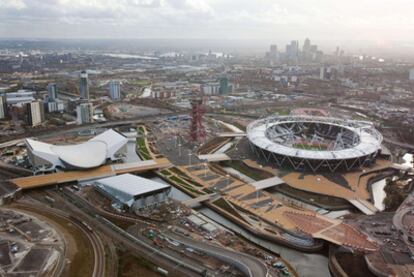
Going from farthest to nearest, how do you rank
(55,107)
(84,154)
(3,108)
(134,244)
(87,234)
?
(55,107) → (3,108) → (84,154) → (87,234) → (134,244)

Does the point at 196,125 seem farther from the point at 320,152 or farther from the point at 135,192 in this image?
the point at 135,192

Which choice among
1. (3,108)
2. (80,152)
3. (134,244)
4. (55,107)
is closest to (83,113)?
(55,107)

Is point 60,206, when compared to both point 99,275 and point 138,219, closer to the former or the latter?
point 138,219

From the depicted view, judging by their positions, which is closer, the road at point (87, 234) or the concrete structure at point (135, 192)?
the road at point (87, 234)

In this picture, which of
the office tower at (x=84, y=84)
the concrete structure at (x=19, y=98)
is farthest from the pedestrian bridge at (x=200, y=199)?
the office tower at (x=84, y=84)

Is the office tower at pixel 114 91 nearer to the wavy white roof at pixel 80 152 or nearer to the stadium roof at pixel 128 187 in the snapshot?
the wavy white roof at pixel 80 152

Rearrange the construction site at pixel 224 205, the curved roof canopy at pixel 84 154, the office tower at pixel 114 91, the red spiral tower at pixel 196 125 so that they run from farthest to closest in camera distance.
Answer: the office tower at pixel 114 91 < the red spiral tower at pixel 196 125 < the curved roof canopy at pixel 84 154 < the construction site at pixel 224 205

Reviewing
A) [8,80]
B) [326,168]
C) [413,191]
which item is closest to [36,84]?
[8,80]
